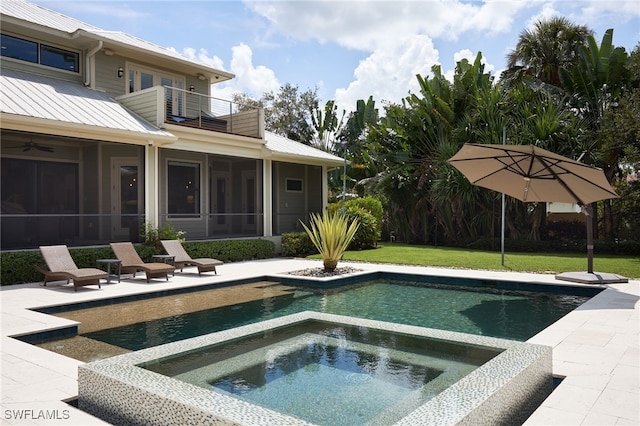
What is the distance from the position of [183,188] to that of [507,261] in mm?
11737

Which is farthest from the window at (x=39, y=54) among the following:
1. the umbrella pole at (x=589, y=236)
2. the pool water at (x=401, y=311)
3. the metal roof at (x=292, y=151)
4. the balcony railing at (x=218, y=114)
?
the umbrella pole at (x=589, y=236)

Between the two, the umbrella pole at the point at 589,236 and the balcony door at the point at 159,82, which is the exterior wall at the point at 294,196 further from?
the umbrella pole at the point at 589,236

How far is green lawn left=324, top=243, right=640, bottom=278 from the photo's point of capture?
44.3 ft

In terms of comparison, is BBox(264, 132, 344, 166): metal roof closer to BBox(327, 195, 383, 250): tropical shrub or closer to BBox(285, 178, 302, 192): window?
BBox(285, 178, 302, 192): window

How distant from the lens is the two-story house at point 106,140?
42.5 ft

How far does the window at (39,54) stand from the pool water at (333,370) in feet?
44.4

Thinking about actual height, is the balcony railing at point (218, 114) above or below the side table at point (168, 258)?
above

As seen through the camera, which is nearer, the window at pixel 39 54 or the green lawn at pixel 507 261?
the green lawn at pixel 507 261

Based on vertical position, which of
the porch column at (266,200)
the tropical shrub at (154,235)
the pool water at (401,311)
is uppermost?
the porch column at (266,200)

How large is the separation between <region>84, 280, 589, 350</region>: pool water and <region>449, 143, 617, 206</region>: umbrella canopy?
249 cm

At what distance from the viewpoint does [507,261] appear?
1533 cm

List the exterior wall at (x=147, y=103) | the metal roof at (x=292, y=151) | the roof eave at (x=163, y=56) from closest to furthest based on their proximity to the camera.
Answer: the exterior wall at (x=147, y=103)
the roof eave at (x=163, y=56)
the metal roof at (x=292, y=151)

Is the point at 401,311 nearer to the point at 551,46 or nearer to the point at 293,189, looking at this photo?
the point at 293,189

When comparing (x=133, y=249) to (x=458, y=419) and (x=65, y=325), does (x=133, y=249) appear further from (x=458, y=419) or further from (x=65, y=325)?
(x=458, y=419)
